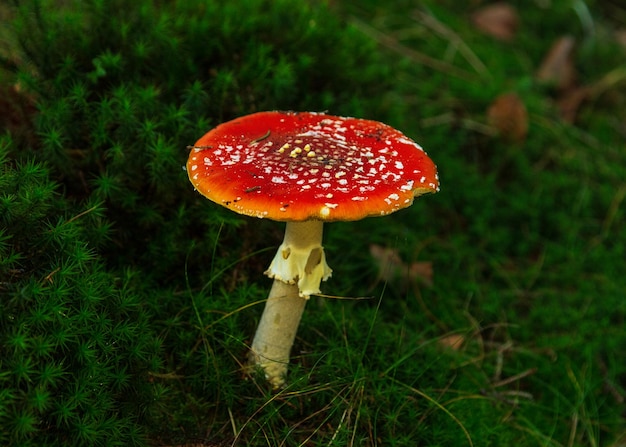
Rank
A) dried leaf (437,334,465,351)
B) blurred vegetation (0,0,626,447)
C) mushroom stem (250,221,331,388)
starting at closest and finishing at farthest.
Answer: blurred vegetation (0,0,626,447)
mushroom stem (250,221,331,388)
dried leaf (437,334,465,351)

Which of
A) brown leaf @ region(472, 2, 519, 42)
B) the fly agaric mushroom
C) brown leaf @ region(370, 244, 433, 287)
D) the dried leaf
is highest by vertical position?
the fly agaric mushroom

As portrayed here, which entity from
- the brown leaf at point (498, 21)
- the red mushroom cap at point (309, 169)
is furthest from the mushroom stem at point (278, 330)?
the brown leaf at point (498, 21)

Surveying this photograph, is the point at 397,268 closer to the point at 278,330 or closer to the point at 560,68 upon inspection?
the point at 278,330

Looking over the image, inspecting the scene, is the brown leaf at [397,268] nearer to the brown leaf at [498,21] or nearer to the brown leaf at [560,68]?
the brown leaf at [560,68]

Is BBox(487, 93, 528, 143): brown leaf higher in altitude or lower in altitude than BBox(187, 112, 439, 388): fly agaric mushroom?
lower

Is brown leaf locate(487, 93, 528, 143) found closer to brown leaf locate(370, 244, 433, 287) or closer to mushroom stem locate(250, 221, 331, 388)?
brown leaf locate(370, 244, 433, 287)

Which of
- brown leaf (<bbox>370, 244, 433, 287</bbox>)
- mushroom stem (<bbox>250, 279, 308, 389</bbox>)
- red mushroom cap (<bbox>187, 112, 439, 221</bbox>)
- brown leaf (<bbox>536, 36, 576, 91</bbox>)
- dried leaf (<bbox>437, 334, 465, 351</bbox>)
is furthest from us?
brown leaf (<bbox>536, 36, 576, 91</bbox>)

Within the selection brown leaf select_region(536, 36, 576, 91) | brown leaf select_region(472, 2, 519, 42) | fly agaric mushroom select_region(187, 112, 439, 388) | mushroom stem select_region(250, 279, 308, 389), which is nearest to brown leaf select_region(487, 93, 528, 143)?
brown leaf select_region(536, 36, 576, 91)
